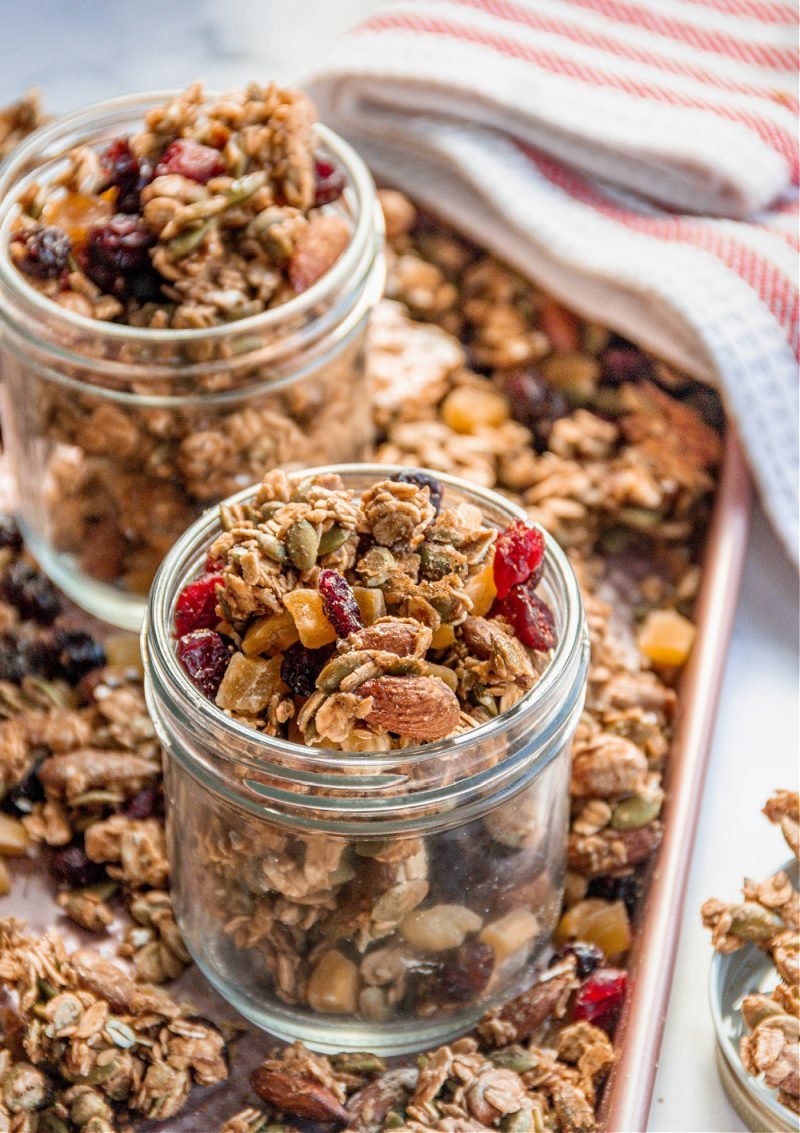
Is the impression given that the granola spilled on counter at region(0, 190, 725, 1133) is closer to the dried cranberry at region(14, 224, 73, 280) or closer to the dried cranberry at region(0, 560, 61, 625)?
the dried cranberry at region(0, 560, 61, 625)

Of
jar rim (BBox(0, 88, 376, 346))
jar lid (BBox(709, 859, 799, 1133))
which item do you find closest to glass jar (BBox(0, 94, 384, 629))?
jar rim (BBox(0, 88, 376, 346))

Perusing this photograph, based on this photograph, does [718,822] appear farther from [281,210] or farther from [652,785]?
[281,210]

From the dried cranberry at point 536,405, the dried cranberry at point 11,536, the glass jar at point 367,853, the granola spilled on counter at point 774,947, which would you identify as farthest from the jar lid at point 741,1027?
the dried cranberry at point 11,536

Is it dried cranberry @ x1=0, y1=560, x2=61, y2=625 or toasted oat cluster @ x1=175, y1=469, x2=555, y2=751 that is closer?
toasted oat cluster @ x1=175, y1=469, x2=555, y2=751

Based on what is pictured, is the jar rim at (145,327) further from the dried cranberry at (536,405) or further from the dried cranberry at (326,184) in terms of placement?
the dried cranberry at (536,405)

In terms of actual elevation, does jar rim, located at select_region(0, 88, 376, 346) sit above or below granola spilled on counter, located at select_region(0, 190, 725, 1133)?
above

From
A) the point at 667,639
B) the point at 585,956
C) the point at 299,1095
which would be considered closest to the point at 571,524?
the point at 667,639
